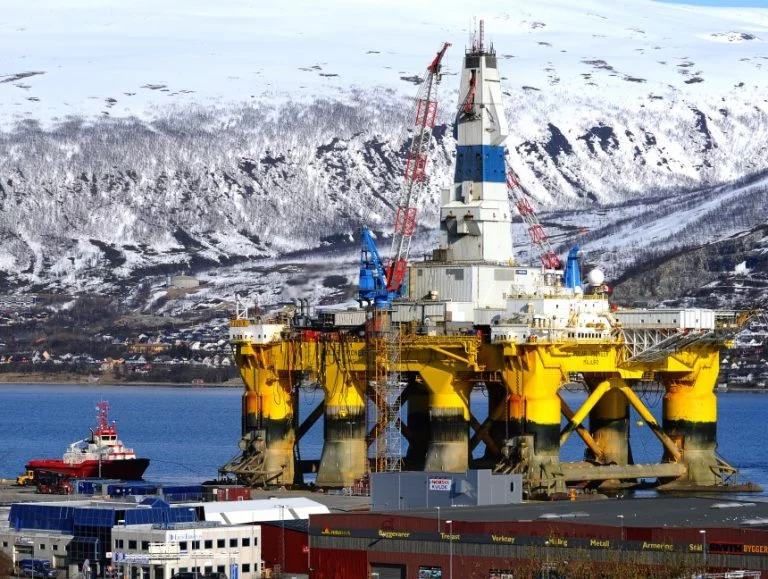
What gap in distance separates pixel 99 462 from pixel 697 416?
2957 centimetres

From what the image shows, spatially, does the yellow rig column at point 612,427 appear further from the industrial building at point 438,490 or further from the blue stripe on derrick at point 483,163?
the industrial building at point 438,490

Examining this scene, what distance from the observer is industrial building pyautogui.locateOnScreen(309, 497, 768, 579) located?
79.0 metres

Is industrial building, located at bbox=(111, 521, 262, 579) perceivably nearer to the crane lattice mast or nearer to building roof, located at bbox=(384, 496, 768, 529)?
building roof, located at bbox=(384, 496, 768, 529)

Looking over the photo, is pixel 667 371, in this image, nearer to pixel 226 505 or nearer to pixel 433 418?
pixel 433 418

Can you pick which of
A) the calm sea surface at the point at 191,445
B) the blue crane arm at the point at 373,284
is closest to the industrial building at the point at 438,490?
the blue crane arm at the point at 373,284

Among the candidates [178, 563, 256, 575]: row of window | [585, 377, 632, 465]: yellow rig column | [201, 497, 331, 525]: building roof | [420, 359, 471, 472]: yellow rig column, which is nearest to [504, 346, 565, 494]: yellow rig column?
[420, 359, 471, 472]: yellow rig column

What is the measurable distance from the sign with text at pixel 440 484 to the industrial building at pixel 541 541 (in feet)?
15.4

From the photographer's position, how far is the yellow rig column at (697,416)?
11775 cm

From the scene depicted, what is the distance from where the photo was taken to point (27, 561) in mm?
91938

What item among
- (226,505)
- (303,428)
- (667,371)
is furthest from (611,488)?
(226,505)

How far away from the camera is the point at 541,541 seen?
82125 millimetres

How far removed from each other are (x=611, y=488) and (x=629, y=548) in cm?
3742

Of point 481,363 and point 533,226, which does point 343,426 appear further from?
point 533,226

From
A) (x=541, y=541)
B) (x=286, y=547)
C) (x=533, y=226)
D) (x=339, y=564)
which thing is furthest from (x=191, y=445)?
(x=541, y=541)
